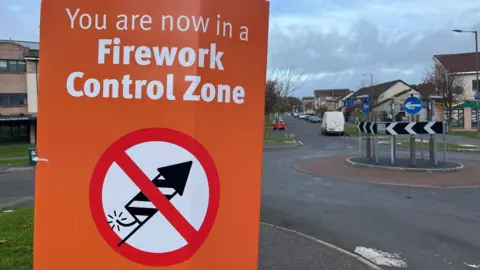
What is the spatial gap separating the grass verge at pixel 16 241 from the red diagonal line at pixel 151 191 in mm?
3531

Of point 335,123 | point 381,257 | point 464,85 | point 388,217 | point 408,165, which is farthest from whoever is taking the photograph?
point 464,85

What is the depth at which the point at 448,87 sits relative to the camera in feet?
139

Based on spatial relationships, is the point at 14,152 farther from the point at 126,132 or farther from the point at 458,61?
the point at 458,61

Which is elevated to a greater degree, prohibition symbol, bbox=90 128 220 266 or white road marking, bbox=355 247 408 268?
prohibition symbol, bbox=90 128 220 266

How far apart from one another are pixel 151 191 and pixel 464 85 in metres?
55.0

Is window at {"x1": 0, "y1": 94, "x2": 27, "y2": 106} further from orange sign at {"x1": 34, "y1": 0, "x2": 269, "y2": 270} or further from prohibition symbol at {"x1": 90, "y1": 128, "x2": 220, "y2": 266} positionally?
prohibition symbol at {"x1": 90, "y1": 128, "x2": 220, "y2": 266}

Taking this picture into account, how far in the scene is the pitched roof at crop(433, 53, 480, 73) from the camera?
50.4m

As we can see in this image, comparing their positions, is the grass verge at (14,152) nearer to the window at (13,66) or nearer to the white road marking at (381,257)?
the window at (13,66)

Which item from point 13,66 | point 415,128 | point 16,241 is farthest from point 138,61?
point 13,66

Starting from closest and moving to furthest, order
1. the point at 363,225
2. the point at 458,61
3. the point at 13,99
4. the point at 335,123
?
the point at 363,225 → the point at 13,99 → the point at 335,123 → the point at 458,61

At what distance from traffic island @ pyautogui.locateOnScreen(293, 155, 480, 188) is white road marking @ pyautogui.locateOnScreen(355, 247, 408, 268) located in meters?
6.32

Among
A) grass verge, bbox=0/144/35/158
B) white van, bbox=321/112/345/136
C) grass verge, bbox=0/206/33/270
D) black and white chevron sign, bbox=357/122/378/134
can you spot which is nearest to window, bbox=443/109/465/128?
white van, bbox=321/112/345/136

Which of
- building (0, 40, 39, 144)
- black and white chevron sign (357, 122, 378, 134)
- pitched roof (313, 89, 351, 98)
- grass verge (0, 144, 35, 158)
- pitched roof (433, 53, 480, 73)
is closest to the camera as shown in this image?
black and white chevron sign (357, 122, 378, 134)

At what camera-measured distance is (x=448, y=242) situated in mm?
6078
